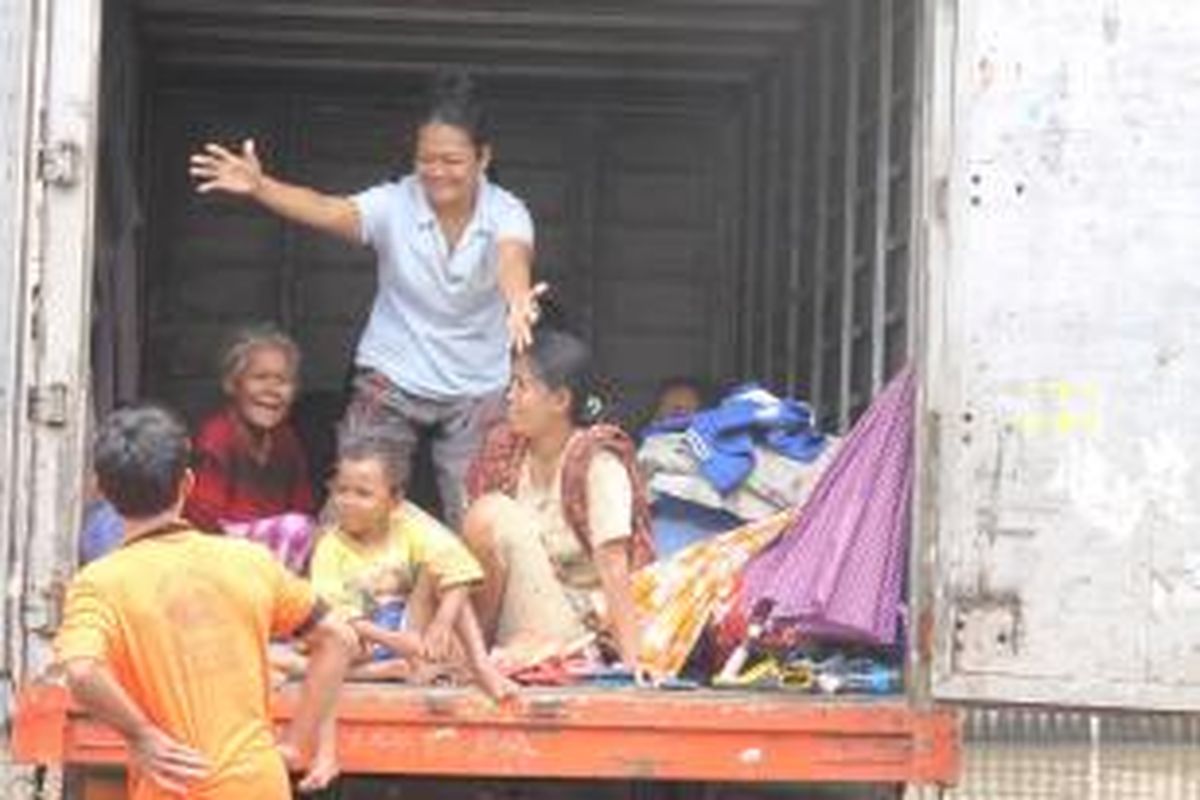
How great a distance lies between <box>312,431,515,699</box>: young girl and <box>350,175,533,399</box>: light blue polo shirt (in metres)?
0.52

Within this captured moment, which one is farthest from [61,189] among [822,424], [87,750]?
[822,424]

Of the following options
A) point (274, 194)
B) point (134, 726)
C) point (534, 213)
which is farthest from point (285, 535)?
point (534, 213)

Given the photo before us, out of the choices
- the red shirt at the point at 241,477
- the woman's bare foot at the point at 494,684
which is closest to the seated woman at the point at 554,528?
the woman's bare foot at the point at 494,684

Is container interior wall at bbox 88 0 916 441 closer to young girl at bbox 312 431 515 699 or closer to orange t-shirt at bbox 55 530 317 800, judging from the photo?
young girl at bbox 312 431 515 699

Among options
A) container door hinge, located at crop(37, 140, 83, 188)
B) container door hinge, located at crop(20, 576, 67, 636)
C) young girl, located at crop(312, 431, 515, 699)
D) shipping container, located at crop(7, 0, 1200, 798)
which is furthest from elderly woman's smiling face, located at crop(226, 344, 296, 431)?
container door hinge, located at crop(20, 576, 67, 636)

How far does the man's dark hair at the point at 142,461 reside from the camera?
155 inches

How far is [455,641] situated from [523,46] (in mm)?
3726

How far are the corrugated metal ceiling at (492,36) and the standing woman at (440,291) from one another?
5.69 ft

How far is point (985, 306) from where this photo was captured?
17.1 feet

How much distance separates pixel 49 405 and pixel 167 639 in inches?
46.6

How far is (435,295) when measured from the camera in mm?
6359

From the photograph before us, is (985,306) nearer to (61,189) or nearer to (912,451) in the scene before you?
(912,451)

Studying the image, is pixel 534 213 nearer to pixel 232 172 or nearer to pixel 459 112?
pixel 459 112

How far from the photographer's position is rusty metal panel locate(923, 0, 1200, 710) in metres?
5.18
